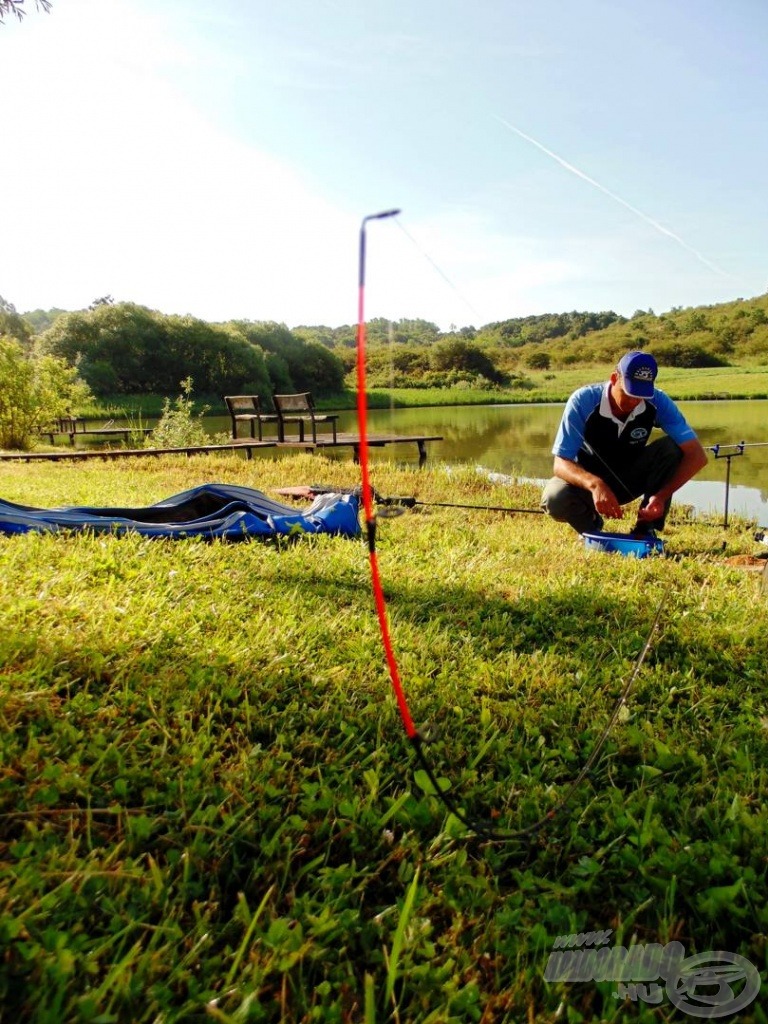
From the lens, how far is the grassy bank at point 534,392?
22.5 metres

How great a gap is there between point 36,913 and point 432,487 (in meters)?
7.15

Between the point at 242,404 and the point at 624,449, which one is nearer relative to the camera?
the point at 624,449

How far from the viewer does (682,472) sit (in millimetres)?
4340

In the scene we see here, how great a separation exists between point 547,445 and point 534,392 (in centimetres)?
1488

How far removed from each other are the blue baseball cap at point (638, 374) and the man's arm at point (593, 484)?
0.59 m

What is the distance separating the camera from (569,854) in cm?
137

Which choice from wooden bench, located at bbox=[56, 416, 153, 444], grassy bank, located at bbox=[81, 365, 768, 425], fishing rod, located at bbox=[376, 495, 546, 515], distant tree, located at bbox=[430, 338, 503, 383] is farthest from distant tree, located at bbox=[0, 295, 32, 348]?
fishing rod, located at bbox=[376, 495, 546, 515]

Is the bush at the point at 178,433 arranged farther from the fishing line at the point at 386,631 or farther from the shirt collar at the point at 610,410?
the fishing line at the point at 386,631

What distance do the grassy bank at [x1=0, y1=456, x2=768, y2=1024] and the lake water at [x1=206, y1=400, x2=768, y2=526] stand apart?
216cm

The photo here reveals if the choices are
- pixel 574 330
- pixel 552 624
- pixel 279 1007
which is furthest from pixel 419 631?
pixel 574 330

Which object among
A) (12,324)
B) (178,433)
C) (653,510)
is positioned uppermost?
(12,324)

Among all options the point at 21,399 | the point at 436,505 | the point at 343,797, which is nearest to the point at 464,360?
the point at 21,399

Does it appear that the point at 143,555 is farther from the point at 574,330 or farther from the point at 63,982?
the point at 574,330
